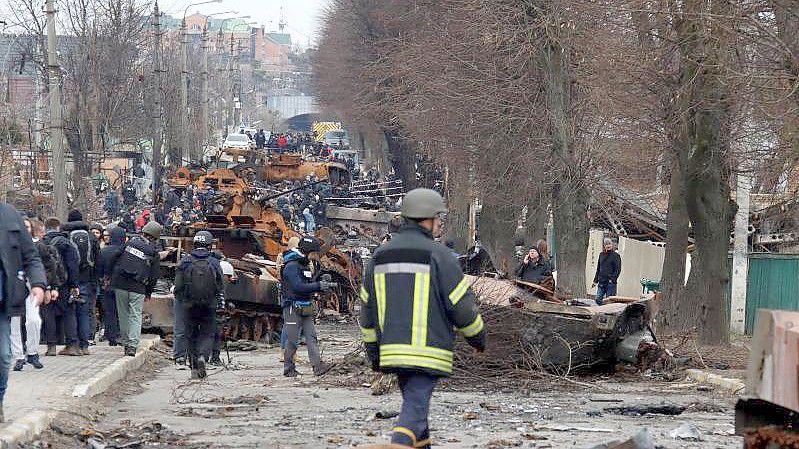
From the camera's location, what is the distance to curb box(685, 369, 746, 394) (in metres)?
14.4

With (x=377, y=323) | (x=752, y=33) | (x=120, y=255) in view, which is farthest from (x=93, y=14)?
(x=377, y=323)

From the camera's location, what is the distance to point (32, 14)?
36.0 m

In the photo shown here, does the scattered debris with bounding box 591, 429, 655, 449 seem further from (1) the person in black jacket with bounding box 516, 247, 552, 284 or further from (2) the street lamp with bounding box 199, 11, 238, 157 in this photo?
(2) the street lamp with bounding box 199, 11, 238, 157

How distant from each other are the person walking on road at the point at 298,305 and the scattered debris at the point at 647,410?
452 centimetres

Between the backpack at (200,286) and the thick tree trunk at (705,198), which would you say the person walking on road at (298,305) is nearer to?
the backpack at (200,286)

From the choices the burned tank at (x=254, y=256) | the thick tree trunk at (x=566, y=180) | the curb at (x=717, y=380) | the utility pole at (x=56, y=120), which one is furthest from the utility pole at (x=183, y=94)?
the curb at (x=717, y=380)

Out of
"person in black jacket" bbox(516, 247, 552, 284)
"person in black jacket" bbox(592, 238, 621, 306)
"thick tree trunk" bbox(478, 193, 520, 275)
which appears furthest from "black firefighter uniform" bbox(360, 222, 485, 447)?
"thick tree trunk" bbox(478, 193, 520, 275)

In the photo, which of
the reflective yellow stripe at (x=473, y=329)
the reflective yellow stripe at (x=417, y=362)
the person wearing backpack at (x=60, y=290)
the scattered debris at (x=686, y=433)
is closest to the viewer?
the reflective yellow stripe at (x=417, y=362)

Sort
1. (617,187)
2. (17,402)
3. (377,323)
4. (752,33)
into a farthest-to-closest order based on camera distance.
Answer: (617,187)
(752,33)
(17,402)
(377,323)

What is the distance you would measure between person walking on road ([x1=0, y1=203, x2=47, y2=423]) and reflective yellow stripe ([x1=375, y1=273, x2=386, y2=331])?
9.17 feet

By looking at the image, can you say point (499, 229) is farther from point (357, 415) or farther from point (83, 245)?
point (357, 415)

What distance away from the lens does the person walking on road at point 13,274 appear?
973 centimetres

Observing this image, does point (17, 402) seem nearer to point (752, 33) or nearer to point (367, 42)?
point (752, 33)

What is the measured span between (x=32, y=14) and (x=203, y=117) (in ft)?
91.2
